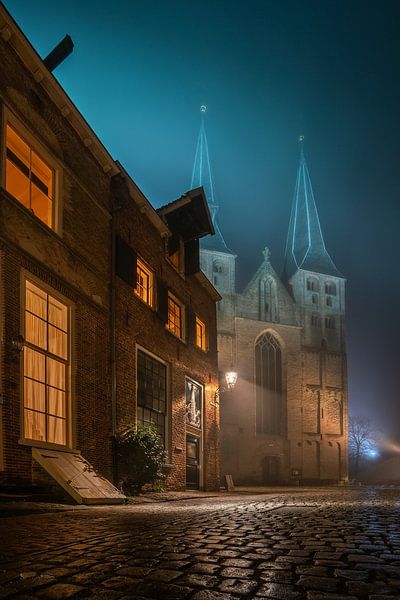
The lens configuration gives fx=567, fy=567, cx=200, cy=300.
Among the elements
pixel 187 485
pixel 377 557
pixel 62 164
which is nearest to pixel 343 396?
pixel 187 485

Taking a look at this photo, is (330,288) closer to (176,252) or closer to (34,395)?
(176,252)

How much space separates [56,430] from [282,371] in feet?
129

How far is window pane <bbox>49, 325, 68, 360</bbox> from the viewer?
33.2 feet

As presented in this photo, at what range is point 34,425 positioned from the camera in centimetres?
928

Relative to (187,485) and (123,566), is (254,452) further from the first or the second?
(123,566)

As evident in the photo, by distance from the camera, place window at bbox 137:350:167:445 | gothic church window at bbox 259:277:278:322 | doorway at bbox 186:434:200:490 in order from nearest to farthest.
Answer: window at bbox 137:350:167:445 → doorway at bbox 186:434:200:490 → gothic church window at bbox 259:277:278:322

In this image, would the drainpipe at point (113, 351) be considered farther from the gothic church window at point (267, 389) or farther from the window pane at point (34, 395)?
the gothic church window at point (267, 389)

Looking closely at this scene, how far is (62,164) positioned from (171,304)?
6997 mm

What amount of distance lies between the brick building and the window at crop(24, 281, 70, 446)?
2cm

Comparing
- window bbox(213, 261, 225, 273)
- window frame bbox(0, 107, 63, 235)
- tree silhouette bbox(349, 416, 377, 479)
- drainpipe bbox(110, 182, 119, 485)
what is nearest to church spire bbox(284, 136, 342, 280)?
window bbox(213, 261, 225, 273)

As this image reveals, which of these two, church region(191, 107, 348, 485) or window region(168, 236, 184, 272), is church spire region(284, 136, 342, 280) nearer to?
church region(191, 107, 348, 485)

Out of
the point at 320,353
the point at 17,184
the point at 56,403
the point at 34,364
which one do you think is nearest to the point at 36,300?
the point at 34,364

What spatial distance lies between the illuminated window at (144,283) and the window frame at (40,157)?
3.89 metres

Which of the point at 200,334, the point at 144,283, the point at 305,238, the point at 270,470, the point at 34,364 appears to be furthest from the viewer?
the point at 305,238
